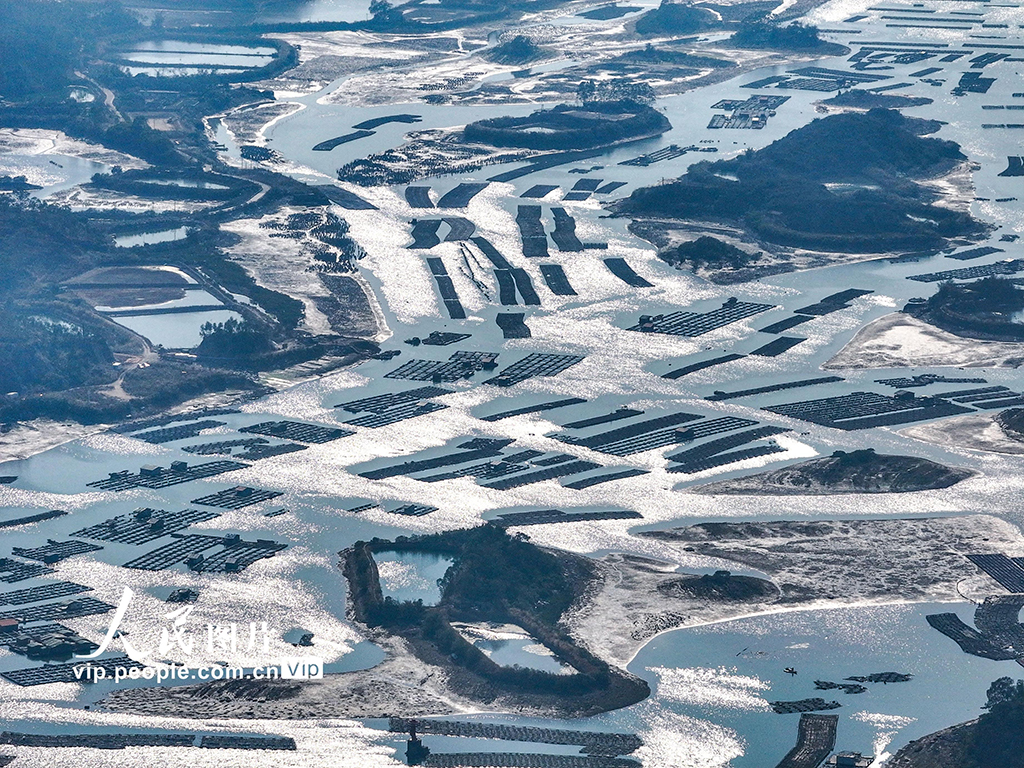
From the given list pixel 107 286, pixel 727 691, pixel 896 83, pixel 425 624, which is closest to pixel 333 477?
pixel 425 624

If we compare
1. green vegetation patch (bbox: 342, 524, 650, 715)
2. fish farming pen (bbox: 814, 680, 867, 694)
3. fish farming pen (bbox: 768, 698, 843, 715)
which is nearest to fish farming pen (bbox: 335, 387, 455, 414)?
green vegetation patch (bbox: 342, 524, 650, 715)

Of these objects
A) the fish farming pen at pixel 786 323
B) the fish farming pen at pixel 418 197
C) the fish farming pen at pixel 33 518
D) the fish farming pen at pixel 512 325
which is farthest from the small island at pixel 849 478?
the fish farming pen at pixel 418 197

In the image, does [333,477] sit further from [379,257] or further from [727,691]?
[379,257]

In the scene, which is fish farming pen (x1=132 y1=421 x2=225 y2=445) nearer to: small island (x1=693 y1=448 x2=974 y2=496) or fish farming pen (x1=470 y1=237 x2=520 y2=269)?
small island (x1=693 y1=448 x2=974 y2=496)

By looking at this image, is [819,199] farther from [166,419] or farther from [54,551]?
[54,551]

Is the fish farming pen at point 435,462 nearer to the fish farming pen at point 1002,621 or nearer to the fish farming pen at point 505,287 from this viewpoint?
the fish farming pen at point 505,287
